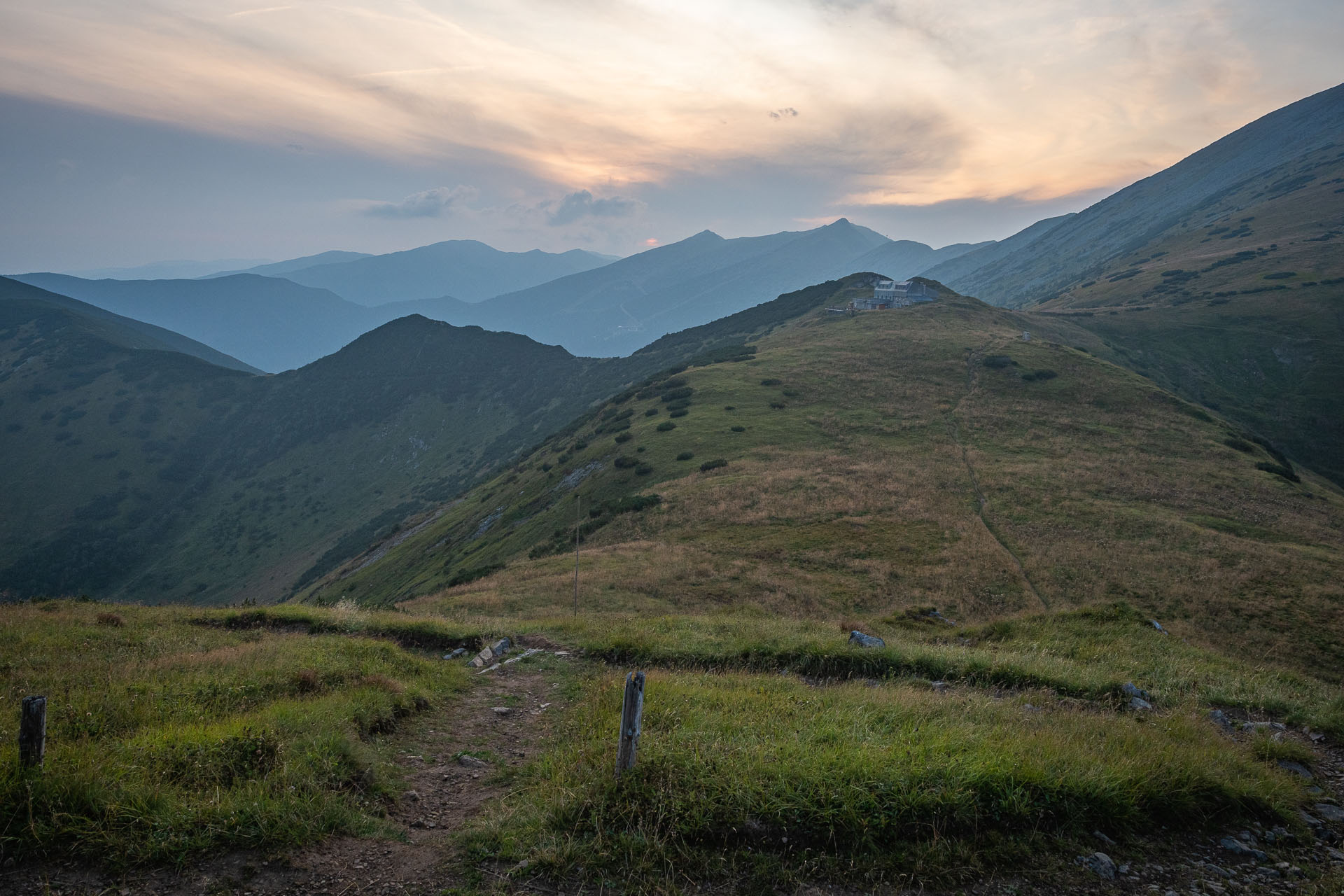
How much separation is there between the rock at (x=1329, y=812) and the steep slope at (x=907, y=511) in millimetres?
13436

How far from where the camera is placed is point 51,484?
146 meters

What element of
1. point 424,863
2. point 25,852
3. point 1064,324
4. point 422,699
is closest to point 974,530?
point 422,699

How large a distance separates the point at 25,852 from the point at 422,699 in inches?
216

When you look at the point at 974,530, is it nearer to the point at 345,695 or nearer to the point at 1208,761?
the point at 1208,761

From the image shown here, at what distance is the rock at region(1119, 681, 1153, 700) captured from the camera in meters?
11.5

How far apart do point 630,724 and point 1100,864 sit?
191 inches

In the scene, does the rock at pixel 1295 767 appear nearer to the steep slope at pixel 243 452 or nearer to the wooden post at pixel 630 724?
the wooden post at pixel 630 724

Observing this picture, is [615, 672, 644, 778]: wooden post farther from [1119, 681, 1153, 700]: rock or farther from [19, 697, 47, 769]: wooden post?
A: [1119, 681, 1153, 700]: rock

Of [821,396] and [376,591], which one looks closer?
[376,591]

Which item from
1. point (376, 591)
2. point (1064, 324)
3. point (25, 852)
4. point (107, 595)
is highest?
point (1064, 324)

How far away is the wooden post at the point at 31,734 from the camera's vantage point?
5844 millimetres

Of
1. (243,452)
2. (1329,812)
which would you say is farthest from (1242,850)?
(243,452)

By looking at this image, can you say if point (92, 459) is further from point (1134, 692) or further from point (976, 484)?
point (1134, 692)

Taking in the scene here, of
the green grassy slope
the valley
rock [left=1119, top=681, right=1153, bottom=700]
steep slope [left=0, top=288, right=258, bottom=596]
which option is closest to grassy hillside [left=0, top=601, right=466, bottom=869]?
the valley
